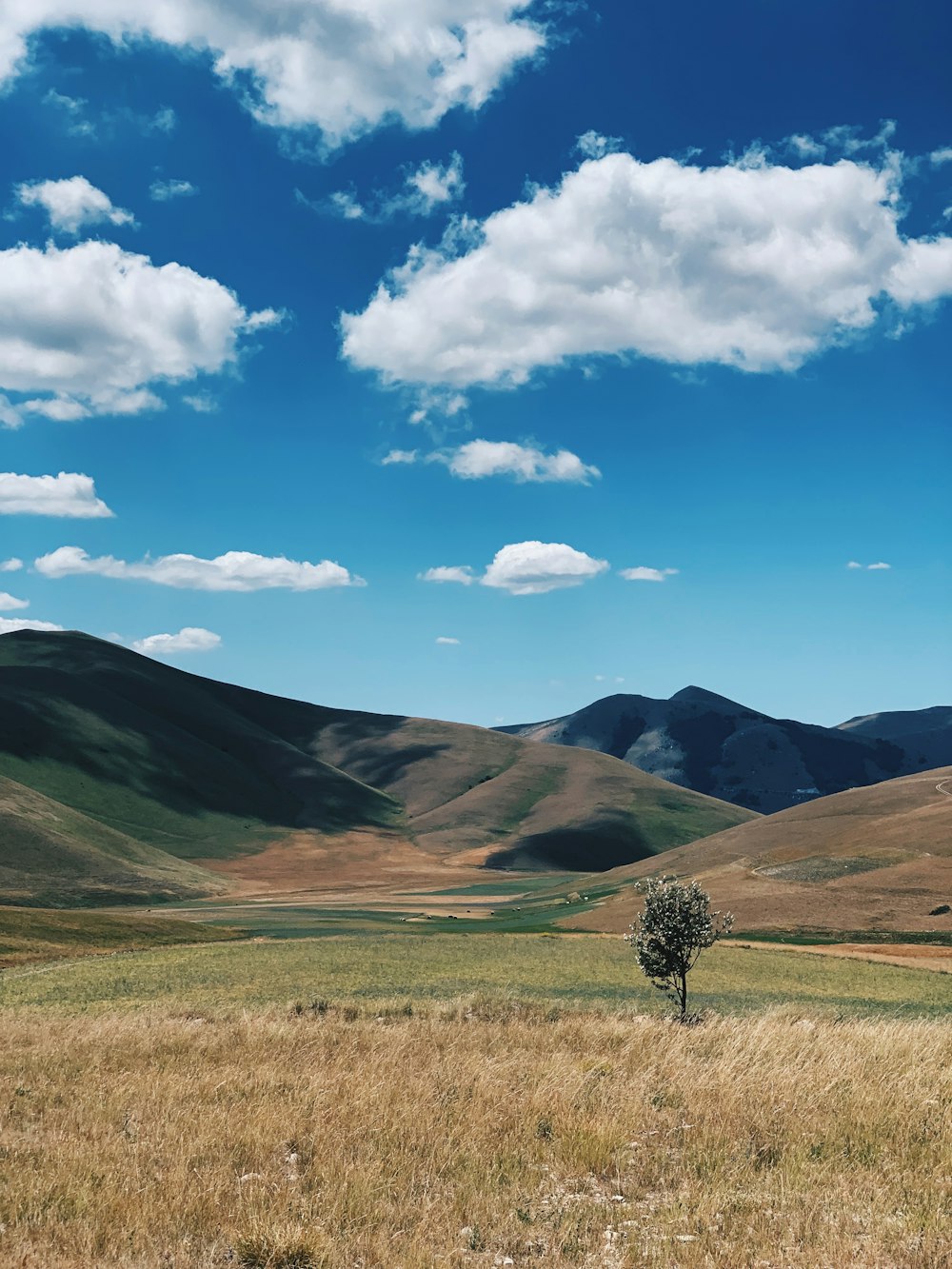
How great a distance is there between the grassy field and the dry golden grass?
13532 mm

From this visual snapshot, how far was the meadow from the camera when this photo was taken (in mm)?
8172

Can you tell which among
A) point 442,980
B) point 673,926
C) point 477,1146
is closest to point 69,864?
point 442,980

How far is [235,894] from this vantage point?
18412 cm

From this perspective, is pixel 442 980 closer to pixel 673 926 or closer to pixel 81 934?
pixel 673 926

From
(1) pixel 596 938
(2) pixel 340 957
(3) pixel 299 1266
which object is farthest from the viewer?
(1) pixel 596 938

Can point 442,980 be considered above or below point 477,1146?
below

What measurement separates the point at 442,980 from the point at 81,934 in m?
50.1

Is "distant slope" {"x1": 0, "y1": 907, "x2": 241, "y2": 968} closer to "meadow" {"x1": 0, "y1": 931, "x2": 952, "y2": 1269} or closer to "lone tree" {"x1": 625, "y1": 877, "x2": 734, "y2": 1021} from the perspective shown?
"lone tree" {"x1": 625, "y1": 877, "x2": 734, "y2": 1021}

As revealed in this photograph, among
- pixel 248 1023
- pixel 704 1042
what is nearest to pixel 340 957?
pixel 248 1023

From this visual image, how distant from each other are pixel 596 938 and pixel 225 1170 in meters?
86.5

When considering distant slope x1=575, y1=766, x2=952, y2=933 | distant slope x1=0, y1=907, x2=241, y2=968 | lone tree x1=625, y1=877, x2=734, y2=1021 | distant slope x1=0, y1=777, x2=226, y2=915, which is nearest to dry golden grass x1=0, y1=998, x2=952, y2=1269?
lone tree x1=625, y1=877, x2=734, y2=1021

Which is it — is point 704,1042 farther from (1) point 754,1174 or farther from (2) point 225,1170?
(2) point 225,1170

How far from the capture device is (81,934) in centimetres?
8506

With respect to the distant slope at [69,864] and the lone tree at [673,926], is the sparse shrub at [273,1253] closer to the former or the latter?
the lone tree at [673,926]
